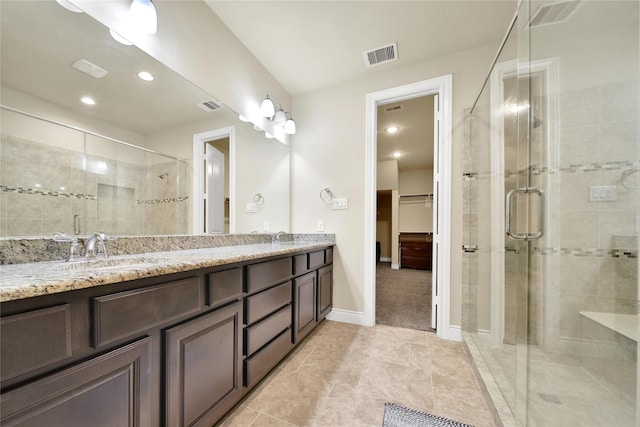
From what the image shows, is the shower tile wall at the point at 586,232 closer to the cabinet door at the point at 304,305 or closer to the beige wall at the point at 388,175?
the cabinet door at the point at 304,305

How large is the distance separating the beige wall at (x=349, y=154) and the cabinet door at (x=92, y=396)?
187 centimetres

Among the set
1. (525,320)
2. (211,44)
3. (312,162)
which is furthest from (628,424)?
(211,44)

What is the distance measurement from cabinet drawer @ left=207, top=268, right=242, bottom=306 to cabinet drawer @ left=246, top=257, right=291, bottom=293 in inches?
3.0

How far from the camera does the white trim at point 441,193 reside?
6.81ft

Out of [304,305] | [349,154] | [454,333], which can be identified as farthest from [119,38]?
[454,333]

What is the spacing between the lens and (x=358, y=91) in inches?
96.0

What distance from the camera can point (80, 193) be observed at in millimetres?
1042

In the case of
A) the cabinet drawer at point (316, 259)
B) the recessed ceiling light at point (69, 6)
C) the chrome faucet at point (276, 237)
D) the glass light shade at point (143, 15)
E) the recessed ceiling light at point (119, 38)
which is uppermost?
the glass light shade at point (143, 15)

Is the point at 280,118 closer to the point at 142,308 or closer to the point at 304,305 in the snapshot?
the point at 304,305

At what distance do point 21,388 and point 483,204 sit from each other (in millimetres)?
2501

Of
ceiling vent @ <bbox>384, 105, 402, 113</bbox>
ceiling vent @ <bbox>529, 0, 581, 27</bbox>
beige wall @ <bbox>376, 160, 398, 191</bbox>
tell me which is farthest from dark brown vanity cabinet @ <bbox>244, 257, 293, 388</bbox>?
beige wall @ <bbox>376, 160, 398, 191</bbox>

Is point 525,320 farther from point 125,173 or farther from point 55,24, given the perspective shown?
point 55,24

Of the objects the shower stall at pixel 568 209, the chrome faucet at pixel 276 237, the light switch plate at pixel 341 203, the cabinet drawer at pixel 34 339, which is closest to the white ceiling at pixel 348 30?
the shower stall at pixel 568 209

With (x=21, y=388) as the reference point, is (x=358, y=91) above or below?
above
